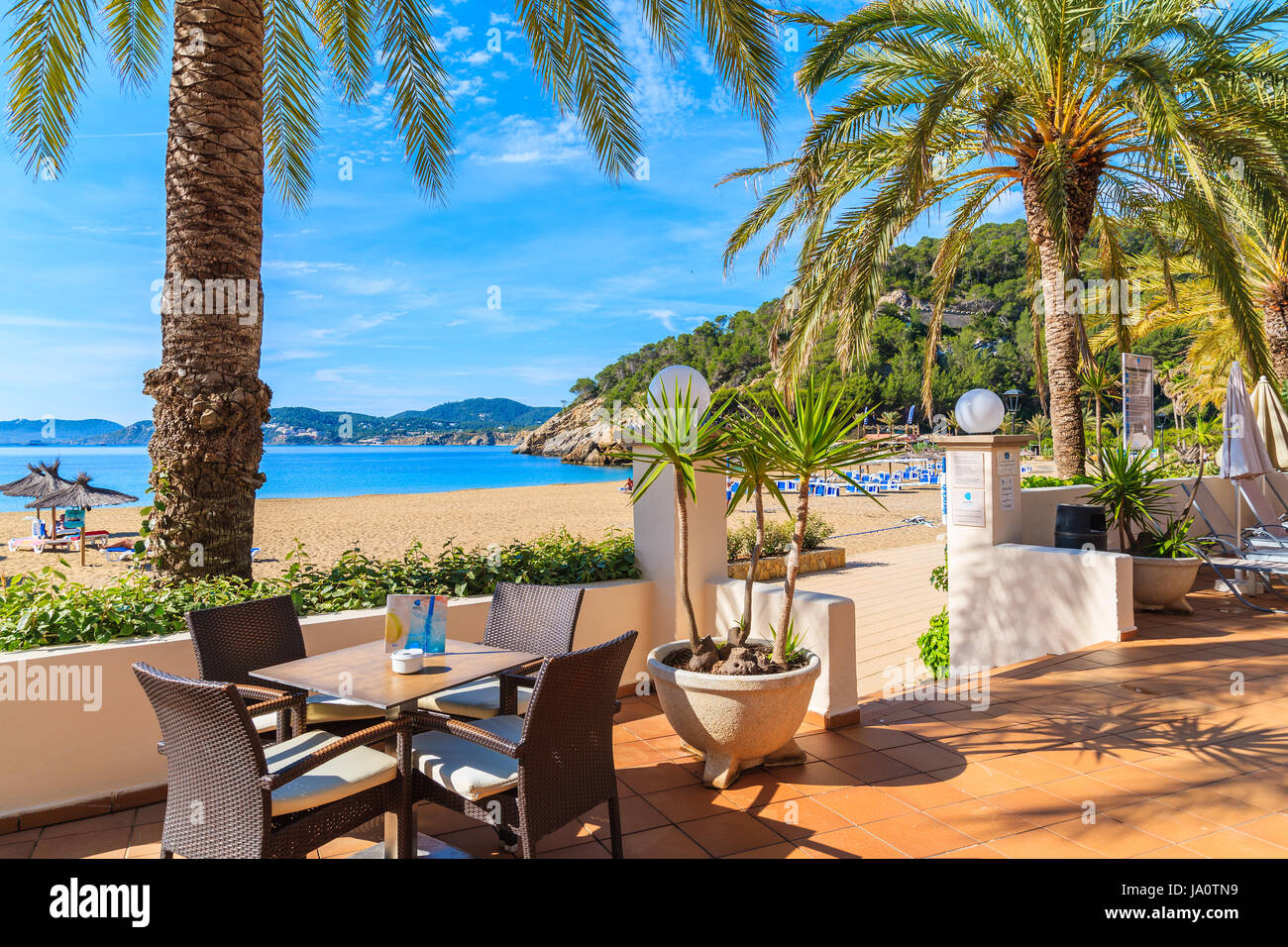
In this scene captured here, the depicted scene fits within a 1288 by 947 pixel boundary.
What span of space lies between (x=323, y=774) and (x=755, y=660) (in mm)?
1845

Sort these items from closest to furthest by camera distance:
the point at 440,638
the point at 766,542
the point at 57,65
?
1. the point at 440,638
2. the point at 57,65
3. the point at 766,542

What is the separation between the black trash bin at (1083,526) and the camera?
6.29 metres

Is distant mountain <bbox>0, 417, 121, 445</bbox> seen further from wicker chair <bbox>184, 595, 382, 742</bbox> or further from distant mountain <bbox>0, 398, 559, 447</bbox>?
wicker chair <bbox>184, 595, 382, 742</bbox>

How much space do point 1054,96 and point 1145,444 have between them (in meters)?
3.67

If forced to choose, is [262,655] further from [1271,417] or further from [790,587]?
[1271,417]

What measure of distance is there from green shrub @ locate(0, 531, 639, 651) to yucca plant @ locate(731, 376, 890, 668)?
163 cm

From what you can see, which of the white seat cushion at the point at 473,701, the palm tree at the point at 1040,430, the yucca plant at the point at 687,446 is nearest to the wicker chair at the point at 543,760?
the white seat cushion at the point at 473,701

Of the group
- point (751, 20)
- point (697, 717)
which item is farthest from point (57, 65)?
point (697, 717)

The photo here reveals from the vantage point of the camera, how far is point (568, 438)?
97375mm

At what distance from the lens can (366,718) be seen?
121 inches

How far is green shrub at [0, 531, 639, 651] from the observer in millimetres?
3340

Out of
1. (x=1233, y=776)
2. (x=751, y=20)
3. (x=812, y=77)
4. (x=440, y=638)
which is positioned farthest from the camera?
(x=812, y=77)
